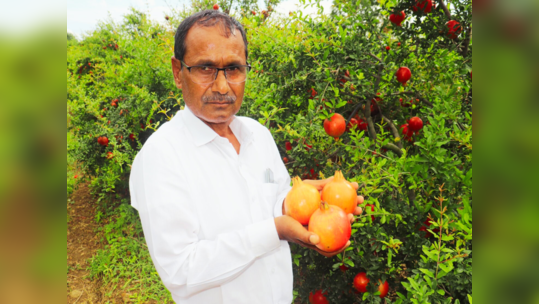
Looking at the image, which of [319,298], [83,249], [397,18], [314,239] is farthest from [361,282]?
[83,249]

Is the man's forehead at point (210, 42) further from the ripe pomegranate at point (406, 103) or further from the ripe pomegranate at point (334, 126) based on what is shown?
the ripe pomegranate at point (406, 103)

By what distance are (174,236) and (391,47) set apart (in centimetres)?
211

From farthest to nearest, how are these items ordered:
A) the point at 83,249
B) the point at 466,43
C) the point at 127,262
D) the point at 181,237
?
the point at 83,249, the point at 127,262, the point at 466,43, the point at 181,237

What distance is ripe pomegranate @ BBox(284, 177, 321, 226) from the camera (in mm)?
1361

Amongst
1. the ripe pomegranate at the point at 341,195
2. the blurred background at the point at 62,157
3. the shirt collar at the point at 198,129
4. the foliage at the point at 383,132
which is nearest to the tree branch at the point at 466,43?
the foliage at the point at 383,132

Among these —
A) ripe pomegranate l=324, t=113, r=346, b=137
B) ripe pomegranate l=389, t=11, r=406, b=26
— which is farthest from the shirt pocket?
ripe pomegranate l=389, t=11, r=406, b=26

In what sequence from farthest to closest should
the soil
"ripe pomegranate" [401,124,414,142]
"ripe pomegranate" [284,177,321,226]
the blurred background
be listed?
the soil < "ripe pomegranate" [401,124,414,142] < "ripe pomegranate" [284,177,321,226] < the blurred background

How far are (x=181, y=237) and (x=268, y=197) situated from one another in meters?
0.50

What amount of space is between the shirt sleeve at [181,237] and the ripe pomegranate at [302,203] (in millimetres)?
203

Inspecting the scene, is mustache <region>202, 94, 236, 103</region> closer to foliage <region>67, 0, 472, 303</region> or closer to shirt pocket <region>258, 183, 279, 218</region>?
shirt pocket <region>258, 183, 279, 218</region>

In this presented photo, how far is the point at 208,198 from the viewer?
1229 millimetres

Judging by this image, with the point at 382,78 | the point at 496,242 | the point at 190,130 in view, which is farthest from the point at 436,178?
the point at 496,242

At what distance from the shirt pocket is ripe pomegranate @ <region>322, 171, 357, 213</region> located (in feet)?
0.81

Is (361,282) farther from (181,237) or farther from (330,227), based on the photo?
(181,237)
